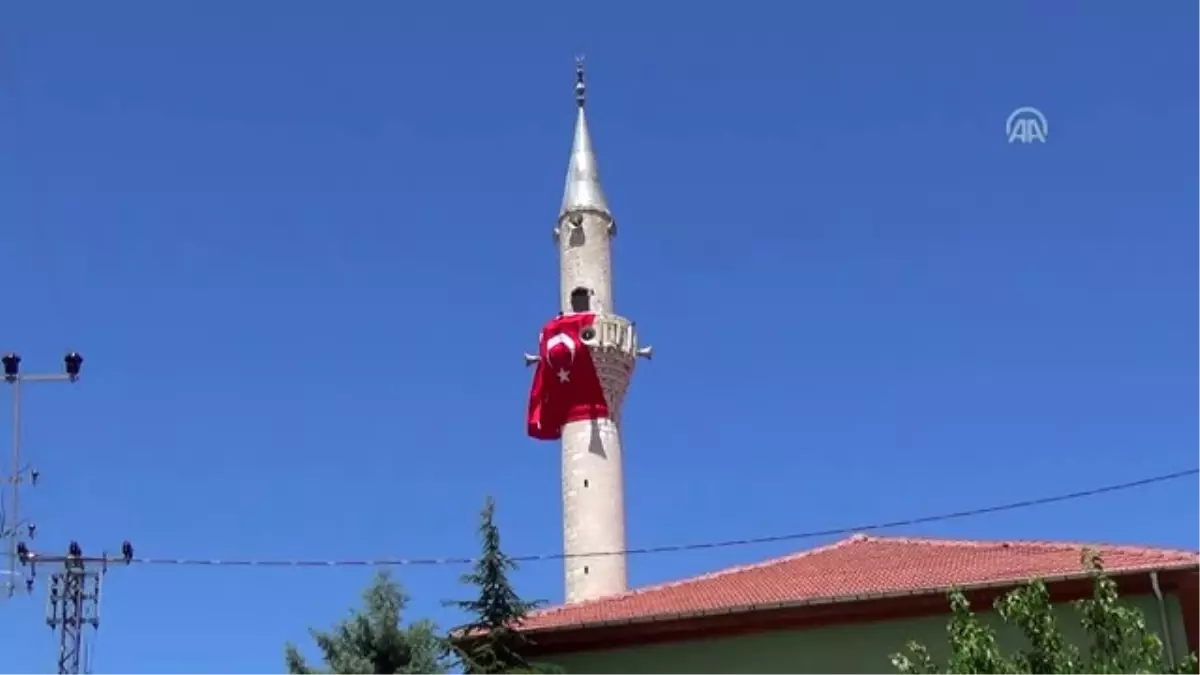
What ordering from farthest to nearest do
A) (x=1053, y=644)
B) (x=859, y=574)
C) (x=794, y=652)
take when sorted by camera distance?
(x=859, y=574)
(x=794, y=652)
(x=1053, y=644)

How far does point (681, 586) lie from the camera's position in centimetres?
1722

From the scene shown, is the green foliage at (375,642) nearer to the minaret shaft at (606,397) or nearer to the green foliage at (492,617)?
the green foliage at (492,617)

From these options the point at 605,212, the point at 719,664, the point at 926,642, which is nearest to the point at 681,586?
the point at 719,664

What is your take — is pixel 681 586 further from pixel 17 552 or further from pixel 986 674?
pixel 17 552

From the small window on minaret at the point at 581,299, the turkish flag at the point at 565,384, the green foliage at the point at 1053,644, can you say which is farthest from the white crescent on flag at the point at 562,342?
the green foliage at the point at 1053,644

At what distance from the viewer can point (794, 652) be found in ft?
50.3

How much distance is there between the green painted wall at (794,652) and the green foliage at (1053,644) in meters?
3.90

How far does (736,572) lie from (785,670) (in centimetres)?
228

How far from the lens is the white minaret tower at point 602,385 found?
3609cm

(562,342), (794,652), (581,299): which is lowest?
(794,652)

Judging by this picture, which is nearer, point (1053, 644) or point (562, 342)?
point (1053, 644)

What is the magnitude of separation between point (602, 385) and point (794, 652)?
76.0 feet

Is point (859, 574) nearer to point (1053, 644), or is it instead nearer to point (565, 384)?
point (1053, 644)

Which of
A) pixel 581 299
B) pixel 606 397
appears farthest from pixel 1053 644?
pixel 581 299
